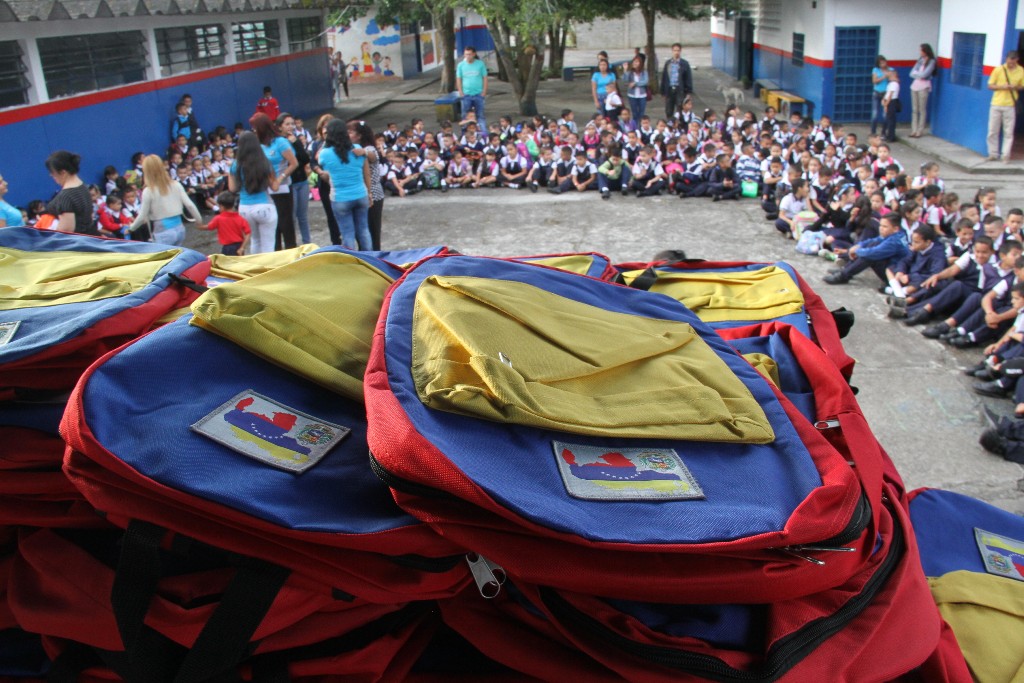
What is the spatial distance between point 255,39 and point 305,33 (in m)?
2.89

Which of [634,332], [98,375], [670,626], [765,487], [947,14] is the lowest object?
[670,626]

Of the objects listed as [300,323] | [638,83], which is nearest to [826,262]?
[300,323]

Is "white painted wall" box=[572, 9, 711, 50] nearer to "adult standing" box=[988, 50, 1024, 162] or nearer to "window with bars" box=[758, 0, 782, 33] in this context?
"window with bars" box=[758, 0, 782, 33]

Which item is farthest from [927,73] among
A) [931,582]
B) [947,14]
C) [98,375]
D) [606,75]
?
[98,375]

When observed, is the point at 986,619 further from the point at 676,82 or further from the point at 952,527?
the point at 676,82

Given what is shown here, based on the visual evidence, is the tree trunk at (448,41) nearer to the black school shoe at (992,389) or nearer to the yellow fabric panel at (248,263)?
the black school shoe at (992,389)

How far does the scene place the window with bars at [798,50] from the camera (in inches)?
609

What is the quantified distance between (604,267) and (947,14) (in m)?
12.2

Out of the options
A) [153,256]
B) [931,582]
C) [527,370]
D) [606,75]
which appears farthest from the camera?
[606,75]

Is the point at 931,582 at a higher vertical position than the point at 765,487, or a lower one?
lower

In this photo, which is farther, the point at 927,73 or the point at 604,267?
the point at 927,73

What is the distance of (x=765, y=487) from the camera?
53.5 inches

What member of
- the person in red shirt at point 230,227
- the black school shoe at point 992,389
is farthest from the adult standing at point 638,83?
the black school shoe at point 992,389

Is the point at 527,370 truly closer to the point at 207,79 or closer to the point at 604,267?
the point at 604,267
